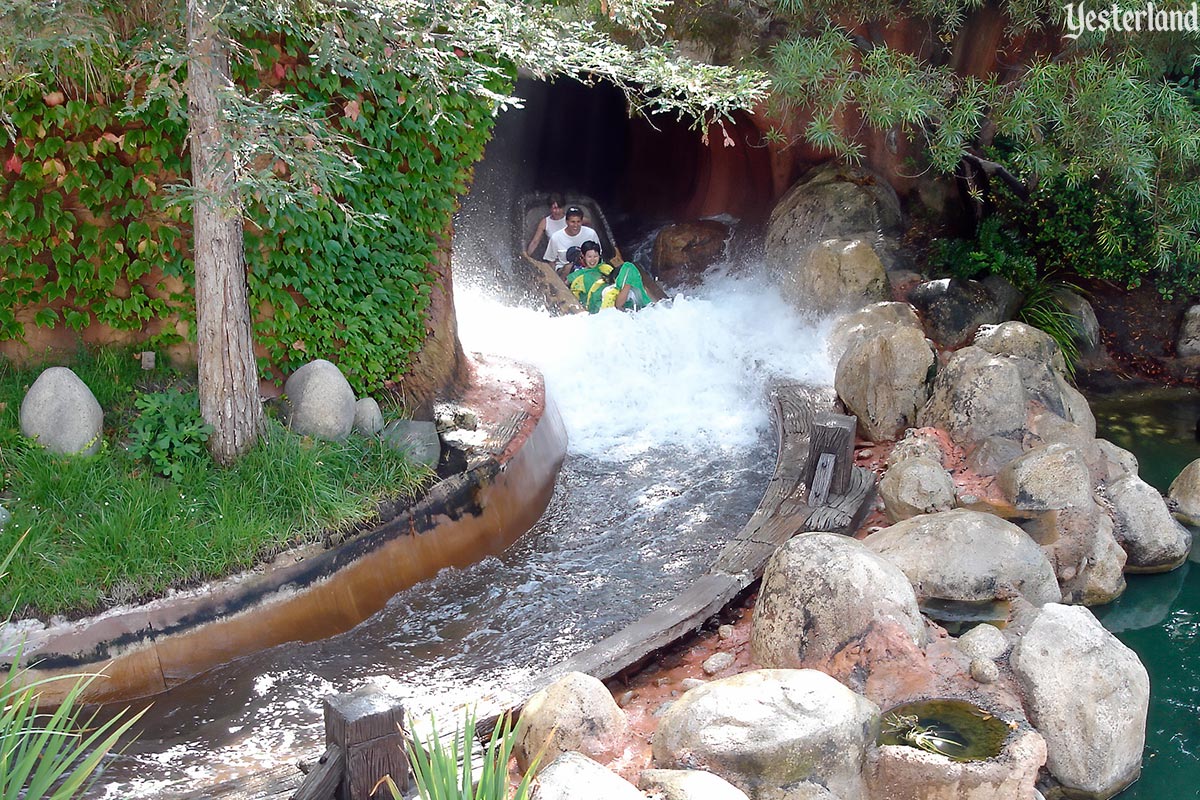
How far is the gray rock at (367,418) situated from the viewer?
613 cm

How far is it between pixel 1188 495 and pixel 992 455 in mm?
1594

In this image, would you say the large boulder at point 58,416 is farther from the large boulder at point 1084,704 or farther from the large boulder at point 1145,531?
the large boulder at point 1145,531

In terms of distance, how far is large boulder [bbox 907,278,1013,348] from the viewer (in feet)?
28.8

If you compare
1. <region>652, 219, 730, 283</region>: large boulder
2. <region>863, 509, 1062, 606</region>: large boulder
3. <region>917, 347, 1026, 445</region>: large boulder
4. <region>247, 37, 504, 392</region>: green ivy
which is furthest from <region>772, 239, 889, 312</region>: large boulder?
<region>863, 509, 1062, 606</region>: large boulder

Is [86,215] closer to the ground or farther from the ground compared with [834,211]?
farther from the ground

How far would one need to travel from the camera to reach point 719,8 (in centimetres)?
951

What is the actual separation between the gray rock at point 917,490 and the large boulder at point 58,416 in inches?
174

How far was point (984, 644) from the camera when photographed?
4.61 m

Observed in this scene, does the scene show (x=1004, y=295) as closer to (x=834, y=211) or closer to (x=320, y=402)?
(x=834, y=211)

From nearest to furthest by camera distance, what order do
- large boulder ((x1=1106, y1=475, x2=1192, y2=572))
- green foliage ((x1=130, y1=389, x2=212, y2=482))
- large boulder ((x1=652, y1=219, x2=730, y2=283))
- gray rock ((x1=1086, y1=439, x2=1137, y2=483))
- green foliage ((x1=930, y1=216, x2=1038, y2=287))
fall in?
1. green foliage ((x1=130, y1=389, x2=212, y2=482))
2. large boulder ((x1=1106, y1=475, x2=1192, y2=572))
3. gray rock ((x1=1086, y1=439, x2=1137, y2=483))
4. green foliage ((x1=930, y1=216, x2=1038, y2=287))
5. large boulder ((x1=652, y1=219, x2=730, y2=283))

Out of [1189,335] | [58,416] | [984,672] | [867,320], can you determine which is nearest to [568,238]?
[867,320]

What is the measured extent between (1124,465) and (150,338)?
6077 millimetres

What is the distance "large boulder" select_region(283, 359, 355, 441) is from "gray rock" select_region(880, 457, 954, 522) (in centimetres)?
323

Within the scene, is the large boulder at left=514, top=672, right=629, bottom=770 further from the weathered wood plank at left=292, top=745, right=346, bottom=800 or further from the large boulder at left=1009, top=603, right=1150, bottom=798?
the large boulder at left=1009, top=603, right=1150, bottom=798
